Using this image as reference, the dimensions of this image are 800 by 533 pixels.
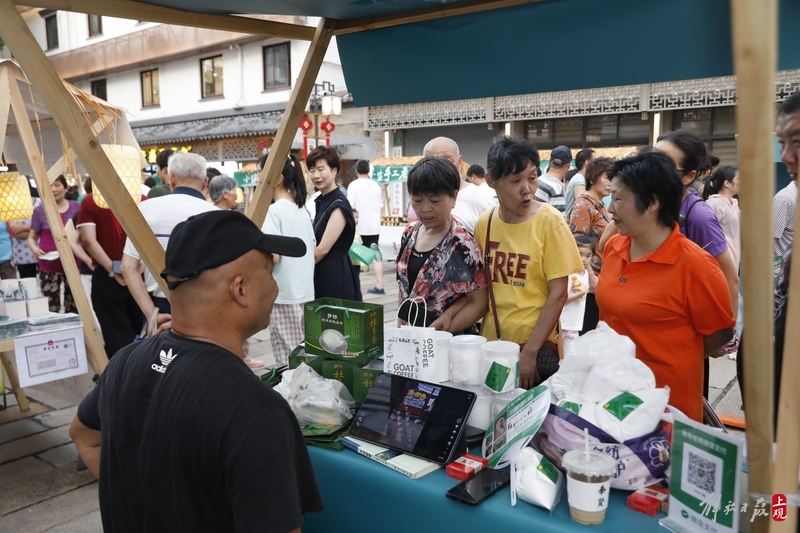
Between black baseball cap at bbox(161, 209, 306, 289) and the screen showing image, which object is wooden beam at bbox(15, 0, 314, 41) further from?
the screen showing image

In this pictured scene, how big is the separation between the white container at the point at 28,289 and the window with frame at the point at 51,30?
28337 millimetres

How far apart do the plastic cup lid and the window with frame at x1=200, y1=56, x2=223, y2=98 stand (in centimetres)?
2235

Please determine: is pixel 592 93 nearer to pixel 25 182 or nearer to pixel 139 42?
pixel 25 182

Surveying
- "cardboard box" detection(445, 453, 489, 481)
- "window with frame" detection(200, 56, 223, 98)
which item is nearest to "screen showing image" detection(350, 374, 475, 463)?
"cardboard box" detection(445, 453, 489, 481)

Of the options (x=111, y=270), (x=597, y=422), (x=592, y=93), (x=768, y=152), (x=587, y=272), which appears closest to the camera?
(x=768, y=152)

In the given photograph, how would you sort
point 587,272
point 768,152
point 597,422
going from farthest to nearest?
point 587,272 → point 597,422 → point 768,152

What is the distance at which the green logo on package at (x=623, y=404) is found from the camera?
1571 mm

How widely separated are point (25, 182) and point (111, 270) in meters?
0.86

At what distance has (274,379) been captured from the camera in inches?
97.7

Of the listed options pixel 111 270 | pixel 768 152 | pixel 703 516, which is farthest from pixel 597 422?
pixel 111 270

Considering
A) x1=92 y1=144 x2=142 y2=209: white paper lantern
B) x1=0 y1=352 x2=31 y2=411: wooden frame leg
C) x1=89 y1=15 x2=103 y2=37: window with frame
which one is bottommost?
x1=0 y1=352 x2=31 y2=411: wooden frame leg

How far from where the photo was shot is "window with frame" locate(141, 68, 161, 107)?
2384cm

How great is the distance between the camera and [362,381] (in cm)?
217

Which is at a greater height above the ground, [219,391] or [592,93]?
[592,93]
